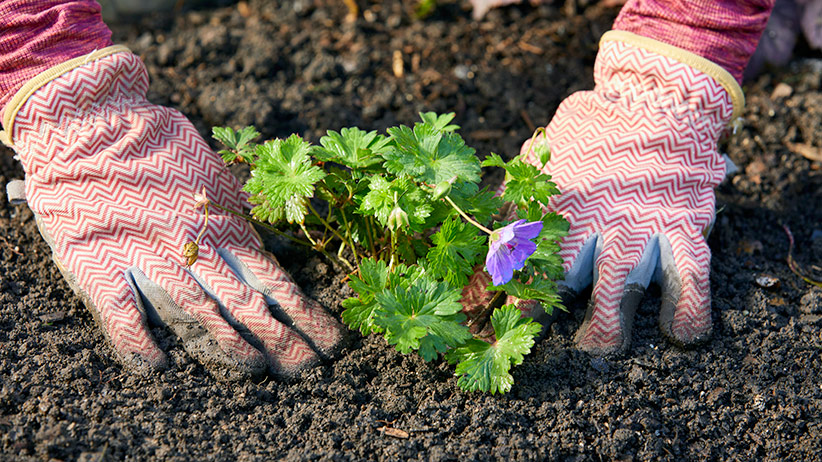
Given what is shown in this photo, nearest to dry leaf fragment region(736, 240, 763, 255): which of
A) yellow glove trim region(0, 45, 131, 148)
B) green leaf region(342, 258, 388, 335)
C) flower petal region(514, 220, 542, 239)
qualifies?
flower petal region(514, 220, 542, 239)

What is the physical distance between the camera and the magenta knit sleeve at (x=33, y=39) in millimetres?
2172

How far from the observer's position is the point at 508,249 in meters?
1.82

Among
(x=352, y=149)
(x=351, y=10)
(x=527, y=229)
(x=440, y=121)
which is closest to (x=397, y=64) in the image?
(x=351, y=10)

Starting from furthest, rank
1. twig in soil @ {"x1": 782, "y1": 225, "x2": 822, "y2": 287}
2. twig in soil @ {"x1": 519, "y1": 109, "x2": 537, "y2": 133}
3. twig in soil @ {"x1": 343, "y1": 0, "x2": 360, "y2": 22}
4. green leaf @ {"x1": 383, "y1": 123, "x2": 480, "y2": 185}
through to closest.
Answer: twig in soil @ {"x1": 343, "y1": 0, "x2": 360, "y2": 22}, twig in soil @ {"x1": 519, "y1": 109, "x2": 537, "y2": 133}, twig in soil @ {"x1": 782, "y1": 225, "x2": 822, "y2": 287}, green leaf @ {"x1": 383, "y1": 123, "x2": 480, "y2": 185}

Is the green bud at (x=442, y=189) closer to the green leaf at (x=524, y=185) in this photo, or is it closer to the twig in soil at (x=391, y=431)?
the green leaf at (x=524, y=185)

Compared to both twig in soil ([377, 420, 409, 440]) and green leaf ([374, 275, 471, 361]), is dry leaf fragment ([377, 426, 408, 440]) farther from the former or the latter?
green leaf ([374, 275, 471, 361])

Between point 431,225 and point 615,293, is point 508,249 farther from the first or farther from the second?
Result: point 615,293

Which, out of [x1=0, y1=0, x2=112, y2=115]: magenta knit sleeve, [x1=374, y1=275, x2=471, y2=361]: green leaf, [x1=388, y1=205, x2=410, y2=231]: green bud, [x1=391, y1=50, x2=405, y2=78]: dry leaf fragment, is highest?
[x1=0, y1=0, x2=112, y2=115]: magenta knit sleeve

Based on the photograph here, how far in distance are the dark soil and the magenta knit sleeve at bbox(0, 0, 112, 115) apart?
572 mm

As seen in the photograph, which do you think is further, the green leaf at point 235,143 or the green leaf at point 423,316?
the green leaf at point 235,143

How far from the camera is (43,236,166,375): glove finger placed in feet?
6.61

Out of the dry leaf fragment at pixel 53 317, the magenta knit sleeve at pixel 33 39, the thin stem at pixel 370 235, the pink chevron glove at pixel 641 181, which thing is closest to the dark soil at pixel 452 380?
the dry leaf fragment at pixel 53 317

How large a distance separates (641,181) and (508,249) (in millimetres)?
775

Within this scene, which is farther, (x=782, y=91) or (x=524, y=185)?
(x=782, y=91)
